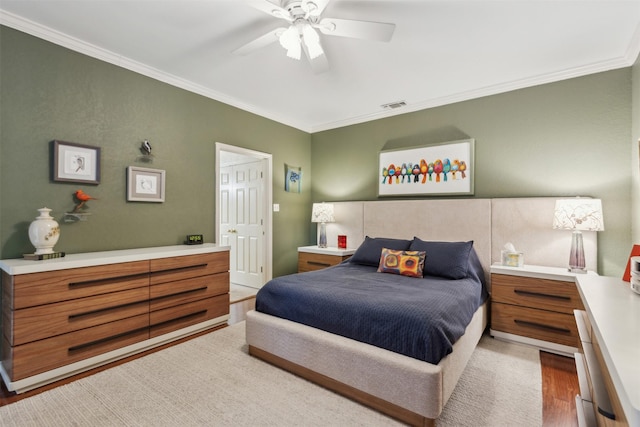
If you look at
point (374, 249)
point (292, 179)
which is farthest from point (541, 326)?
point (292, 179)

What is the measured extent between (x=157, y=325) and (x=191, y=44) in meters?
2.49

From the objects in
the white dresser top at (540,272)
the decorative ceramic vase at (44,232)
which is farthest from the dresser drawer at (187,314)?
the white dresser top at (540,272)

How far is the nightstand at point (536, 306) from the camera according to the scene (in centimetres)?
246

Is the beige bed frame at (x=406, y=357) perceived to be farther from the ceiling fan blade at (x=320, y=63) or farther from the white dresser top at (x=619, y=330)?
the ceiling fan blade at (x=320, y=63)

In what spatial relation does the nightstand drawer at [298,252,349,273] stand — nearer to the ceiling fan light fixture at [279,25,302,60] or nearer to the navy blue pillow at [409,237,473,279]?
the navy blue pillow at [409,237,473,279]

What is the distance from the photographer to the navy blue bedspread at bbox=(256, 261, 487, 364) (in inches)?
67.1

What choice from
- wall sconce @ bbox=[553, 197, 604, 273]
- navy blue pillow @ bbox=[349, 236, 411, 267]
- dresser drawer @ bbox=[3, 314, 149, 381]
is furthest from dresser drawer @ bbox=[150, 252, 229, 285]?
wall sconce @ bbox=[553, 197, 604, 273]

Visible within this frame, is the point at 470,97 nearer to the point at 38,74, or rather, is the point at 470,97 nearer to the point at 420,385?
the point at 420,385

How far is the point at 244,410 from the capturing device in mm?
1778

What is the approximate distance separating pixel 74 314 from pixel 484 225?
3.79 meters

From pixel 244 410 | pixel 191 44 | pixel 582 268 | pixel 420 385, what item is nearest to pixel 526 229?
pixel 582 268

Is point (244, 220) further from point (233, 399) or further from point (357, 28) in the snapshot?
point (357, 28)

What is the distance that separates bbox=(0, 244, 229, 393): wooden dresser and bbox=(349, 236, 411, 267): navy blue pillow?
161cm

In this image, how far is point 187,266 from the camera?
112 inches
